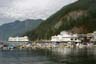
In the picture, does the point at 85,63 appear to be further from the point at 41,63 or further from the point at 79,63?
the point at 41,63

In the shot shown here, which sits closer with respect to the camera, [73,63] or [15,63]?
[73,63]

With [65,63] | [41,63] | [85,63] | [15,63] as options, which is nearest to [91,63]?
[85,63]

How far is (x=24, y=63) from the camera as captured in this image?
11862 centimetres

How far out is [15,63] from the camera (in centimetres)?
12069

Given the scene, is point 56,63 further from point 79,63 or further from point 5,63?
point 5,63

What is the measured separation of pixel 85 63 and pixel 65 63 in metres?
7.27

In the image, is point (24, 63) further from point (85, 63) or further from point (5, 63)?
point (85, 63)

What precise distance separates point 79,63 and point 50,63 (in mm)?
11267

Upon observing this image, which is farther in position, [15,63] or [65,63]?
[15,63]

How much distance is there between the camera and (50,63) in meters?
116

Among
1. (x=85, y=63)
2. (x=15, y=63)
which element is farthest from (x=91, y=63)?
(x=15, y=63)

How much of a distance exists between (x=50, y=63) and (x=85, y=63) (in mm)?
13603

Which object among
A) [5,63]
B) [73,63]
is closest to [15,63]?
[5,63]

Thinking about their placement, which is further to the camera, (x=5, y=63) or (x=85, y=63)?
(x=5, y=63)
